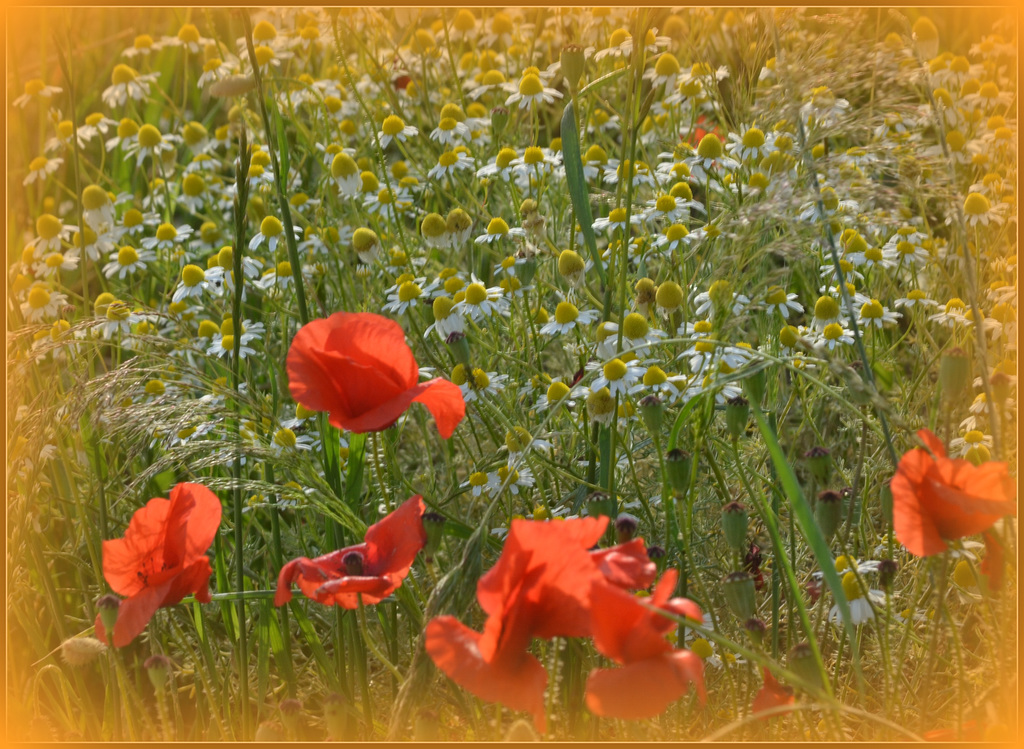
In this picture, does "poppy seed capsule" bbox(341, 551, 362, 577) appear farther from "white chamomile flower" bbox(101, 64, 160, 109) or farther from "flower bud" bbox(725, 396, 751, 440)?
"white chamomile flower" bbox(101, 64, 160, 109)

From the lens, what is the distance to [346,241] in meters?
1.74

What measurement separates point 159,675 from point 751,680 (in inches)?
20.8

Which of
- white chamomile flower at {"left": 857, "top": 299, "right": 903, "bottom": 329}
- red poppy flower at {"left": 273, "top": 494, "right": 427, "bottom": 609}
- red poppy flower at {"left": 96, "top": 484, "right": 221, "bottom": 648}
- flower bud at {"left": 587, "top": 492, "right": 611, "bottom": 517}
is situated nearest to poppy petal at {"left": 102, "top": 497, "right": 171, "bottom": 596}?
red poppy flower at {"left": 96, "top": 484, "right": 221, "bottom": 648}

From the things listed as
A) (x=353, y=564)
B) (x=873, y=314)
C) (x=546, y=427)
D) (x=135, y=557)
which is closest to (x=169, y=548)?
(x=135, y=557)

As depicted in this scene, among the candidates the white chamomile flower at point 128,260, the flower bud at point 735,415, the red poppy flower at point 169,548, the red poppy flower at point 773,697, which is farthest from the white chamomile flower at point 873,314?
the white chamomile flower at point 128,260

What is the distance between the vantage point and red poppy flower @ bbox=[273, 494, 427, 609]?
2.36ft

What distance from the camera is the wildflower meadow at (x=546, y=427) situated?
27.9 inches

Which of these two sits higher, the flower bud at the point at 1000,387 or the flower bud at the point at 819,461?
the flower bud at the point at 1000,387

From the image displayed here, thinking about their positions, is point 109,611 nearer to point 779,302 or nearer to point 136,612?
point 136,612

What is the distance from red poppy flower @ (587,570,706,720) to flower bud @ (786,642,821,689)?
0.44ft

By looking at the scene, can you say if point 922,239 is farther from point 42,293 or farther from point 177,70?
point 177,70

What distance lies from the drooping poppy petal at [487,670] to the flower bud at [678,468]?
0.93ft

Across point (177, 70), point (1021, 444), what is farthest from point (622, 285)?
point (177, 70)

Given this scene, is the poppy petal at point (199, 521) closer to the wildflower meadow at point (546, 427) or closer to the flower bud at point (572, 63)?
the wildflower meadow at point (546, 427)
